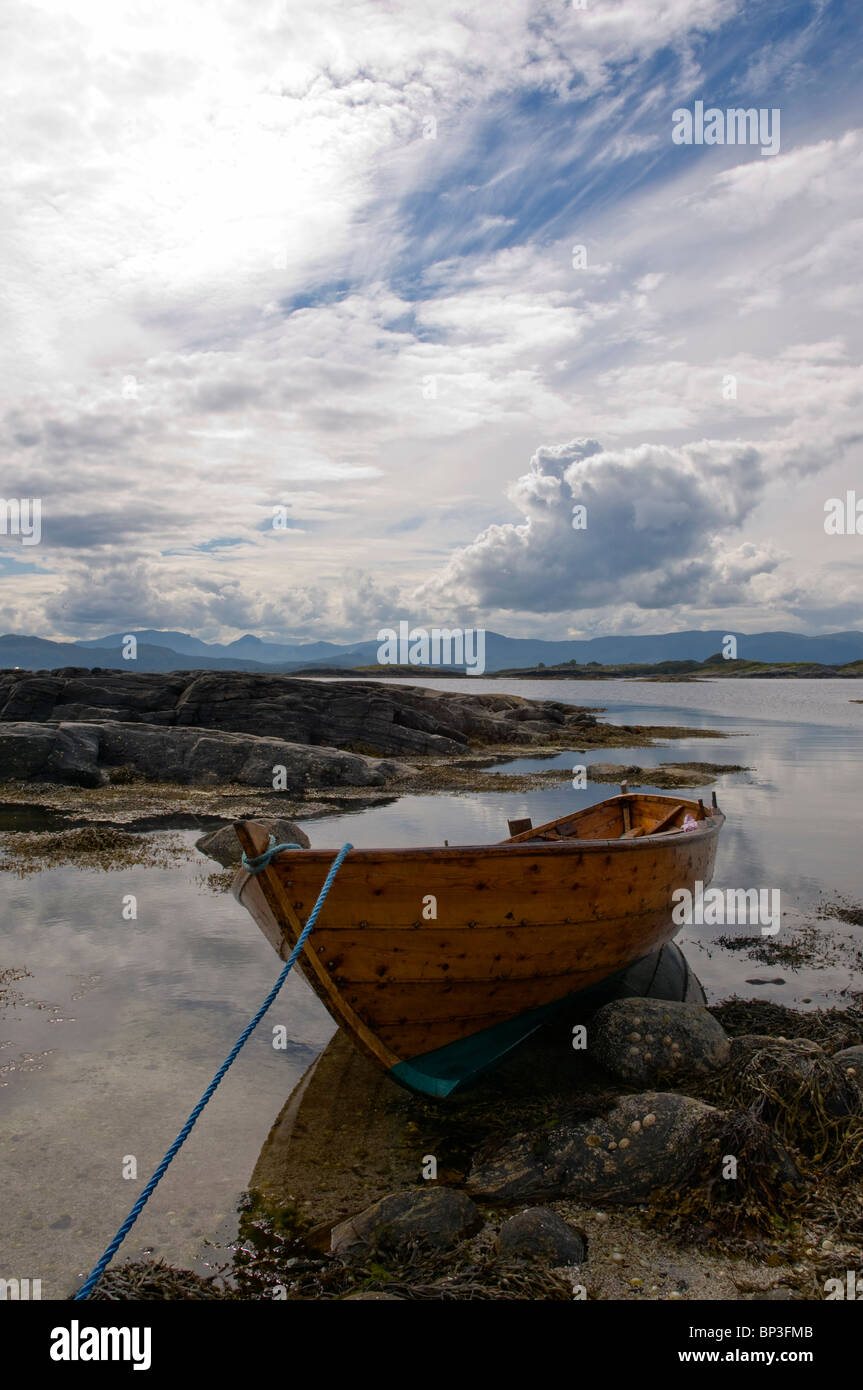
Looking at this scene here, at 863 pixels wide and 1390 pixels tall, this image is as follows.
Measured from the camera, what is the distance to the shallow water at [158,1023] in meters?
5.78

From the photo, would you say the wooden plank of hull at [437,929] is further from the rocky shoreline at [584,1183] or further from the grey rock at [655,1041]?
the rocky shoreline at [584,1183]

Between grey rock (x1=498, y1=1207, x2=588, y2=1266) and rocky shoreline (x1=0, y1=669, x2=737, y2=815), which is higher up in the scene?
rocky shoreline (x1=0, y1=669, x2=737, y2=815)

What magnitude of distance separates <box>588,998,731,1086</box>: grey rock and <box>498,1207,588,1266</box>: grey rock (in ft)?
8.48

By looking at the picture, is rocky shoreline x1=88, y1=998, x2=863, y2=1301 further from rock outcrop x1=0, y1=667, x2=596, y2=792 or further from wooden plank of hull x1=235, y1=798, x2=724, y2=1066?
rock outcrop x1=0, y1=667, x2=596, y2=792

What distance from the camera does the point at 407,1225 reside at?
17.7 feet

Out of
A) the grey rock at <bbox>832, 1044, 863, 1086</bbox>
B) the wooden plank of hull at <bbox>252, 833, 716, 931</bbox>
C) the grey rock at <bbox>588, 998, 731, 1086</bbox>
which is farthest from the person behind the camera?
the grey rock at <bbox>588, 998, 731, 1086</bbox>

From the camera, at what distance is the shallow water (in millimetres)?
5781

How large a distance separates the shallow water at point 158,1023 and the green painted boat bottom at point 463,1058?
134cm

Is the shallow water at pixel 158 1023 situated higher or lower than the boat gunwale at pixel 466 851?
lower

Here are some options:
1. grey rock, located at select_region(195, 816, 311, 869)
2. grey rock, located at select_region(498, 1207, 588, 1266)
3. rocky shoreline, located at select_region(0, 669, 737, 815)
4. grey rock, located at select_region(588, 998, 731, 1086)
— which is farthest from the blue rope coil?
rocky shoreline, located at select_region(0, 669, 737, 815)

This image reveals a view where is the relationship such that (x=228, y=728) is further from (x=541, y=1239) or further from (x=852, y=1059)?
(x=541, y=1239)

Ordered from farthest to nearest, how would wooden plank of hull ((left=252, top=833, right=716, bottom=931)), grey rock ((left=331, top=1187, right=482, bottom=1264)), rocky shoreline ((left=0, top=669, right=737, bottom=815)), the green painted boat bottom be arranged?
rocky shoreline ((left=0, top=669, right=737, bottom=815)), the green painted boat bottom, wooden plank of hull ((left=252, top=833, right=716, bottom=931)), grey rock ((left=331, top=1187, right=482, bottom=1264))

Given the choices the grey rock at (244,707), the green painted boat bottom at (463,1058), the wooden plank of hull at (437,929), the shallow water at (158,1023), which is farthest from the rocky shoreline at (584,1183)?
the grey rock at (244,707)
